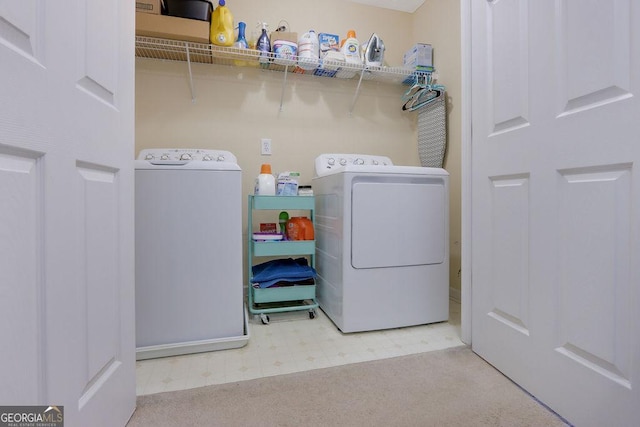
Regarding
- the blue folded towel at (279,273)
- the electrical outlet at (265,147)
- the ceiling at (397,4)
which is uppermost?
the ceiling at (397,4)

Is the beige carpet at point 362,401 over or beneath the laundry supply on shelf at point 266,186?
beneath

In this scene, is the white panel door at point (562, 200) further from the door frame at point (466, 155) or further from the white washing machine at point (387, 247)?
the white washing machine at point (387, 247)

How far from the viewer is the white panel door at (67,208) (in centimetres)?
50

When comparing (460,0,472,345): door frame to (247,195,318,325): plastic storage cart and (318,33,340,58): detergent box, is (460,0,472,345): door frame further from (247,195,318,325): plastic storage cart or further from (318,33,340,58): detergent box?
(318,33,340,58): detergent box

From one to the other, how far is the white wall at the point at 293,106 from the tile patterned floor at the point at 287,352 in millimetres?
767

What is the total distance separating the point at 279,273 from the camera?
1673 mm

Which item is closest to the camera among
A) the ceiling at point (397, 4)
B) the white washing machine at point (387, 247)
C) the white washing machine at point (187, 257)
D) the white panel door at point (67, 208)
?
the white panel door at point (67, 208)

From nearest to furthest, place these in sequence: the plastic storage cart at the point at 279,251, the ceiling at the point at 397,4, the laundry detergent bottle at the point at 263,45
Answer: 1. the plastic storage cart at the point at 279,251
2. the laundry detergent bottle at the point at 263,45
3. the ceiling at the point at 397,4

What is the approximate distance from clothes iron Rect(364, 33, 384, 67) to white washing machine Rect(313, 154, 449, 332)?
940 millimetres

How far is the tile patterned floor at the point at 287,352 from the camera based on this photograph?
3.78 ft

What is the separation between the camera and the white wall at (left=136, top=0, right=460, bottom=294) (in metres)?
1.96

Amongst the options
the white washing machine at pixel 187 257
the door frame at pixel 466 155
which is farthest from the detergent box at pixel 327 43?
the white washing machine at pixel 187 257

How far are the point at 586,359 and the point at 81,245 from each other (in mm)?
1368

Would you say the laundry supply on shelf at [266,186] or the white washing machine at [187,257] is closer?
the white washing machine at [187,257]
